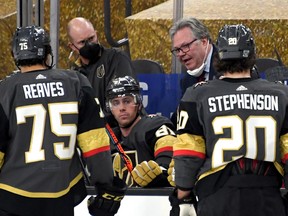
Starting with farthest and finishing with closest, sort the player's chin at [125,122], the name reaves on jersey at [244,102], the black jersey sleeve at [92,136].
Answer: the player's chin at [125,122] < the black jersey sleeve at [92,136] < the name reaves on jersey at [244,102]

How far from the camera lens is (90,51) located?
248 inches

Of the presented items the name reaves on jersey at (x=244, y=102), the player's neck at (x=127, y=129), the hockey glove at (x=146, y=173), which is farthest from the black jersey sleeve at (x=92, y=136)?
the player's neck at (x=127, y=129)

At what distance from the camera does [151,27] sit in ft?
24.0

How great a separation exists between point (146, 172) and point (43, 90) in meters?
1.18

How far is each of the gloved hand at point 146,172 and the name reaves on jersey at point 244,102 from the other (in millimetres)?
1171

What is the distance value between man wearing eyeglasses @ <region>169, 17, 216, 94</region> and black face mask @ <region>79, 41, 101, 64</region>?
0.77m

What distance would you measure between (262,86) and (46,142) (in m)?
0.91

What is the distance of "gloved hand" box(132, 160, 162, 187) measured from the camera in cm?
517

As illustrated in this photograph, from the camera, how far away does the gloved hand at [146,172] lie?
517cm

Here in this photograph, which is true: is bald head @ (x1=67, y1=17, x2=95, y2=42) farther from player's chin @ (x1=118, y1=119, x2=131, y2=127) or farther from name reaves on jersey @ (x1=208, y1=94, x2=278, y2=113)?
name reaves on jersey @ (x1=208, y1=94, x2=278, y2=113)

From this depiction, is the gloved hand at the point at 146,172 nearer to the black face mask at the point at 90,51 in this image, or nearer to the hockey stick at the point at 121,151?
the hockey stick at the point at 121,151

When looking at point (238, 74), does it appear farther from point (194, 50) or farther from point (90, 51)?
point (90, 51)

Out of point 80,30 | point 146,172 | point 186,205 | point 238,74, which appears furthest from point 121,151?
point 238,74

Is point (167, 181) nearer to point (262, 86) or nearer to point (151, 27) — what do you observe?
point (262, 86)
